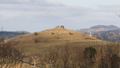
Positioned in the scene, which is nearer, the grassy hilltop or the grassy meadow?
the grassy meadow

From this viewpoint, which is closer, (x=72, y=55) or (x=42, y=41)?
(x=72, y=55)

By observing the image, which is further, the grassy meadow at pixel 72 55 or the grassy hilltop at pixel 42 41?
the grassy hilltop at pixel 42 41

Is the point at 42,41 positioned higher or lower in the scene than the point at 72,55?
higher

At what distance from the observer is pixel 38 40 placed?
11612 cm

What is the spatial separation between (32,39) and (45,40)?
10.3 metres

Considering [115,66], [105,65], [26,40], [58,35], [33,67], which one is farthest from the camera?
[58,35]

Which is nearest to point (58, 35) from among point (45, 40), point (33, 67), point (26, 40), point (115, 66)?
point (45, 40)

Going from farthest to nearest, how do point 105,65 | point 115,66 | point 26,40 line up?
point 26,40 → point 115,66 → point 105,65

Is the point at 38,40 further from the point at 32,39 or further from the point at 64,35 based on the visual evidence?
the point at 64,35

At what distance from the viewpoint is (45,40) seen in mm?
118125

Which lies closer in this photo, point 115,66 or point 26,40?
point 115,66

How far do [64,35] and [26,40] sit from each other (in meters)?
37.9

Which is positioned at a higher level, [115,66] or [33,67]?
[115,66]

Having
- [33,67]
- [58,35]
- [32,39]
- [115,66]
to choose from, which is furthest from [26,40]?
[115,66]
